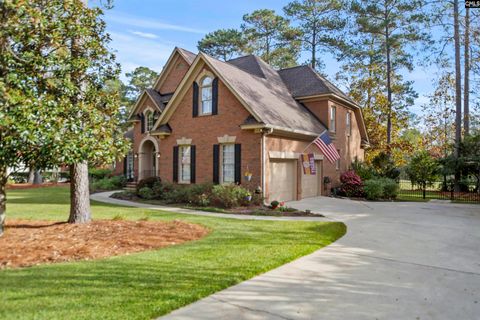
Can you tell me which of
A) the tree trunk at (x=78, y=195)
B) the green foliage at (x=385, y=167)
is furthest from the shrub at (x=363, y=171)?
the tree trunk at (x=78, y=195)

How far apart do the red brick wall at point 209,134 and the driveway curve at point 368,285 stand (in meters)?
7.14

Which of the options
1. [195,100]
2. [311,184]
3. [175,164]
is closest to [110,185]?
[175,164]

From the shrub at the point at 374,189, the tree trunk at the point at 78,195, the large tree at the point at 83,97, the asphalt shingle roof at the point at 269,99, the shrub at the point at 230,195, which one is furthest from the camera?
the shrub at the point at 374,189

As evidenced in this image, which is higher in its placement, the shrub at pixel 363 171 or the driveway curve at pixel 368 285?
the shrub at pixel 363 171

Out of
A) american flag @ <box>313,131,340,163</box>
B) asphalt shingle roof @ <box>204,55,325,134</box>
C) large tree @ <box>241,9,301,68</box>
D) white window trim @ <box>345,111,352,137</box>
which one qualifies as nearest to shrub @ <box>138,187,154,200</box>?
asphalt shingle roof @ <box>204,55,325,134</box>

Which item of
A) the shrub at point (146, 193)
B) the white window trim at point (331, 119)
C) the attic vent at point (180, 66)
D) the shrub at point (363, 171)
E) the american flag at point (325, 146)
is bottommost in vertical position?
the shrub at point (146, 193)

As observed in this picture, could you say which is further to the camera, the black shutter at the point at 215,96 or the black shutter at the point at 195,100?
the black shutter at the point at 195,100

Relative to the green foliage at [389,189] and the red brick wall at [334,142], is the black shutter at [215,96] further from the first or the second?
the green foliage at [389,189]

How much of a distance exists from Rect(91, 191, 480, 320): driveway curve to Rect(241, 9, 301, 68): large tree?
29.3 metres

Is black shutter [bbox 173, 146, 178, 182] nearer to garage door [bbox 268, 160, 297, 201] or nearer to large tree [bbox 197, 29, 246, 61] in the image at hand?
garage door [bbox 268, 160, 297, 201]

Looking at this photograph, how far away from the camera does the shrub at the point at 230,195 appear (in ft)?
43.9

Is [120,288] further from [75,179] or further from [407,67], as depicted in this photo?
[407,67]

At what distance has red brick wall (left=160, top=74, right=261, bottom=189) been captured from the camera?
48.0 feet

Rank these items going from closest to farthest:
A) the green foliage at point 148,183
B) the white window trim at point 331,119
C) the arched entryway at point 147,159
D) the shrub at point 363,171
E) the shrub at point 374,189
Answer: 1. the green foliage at point 148,183
2. the shrub at point 374,189
3. the white window trim at point 331,119
4. the shrub at point 363,171
5. the arched entryway at point 147,159
